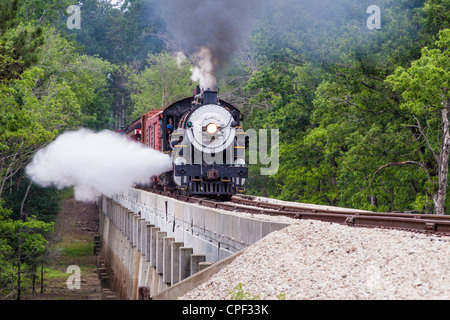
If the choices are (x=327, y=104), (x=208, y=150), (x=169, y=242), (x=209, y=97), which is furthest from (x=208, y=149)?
(x=327, y=104)

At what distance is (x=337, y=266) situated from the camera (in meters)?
8.88

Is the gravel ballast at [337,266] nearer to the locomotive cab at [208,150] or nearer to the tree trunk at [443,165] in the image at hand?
the locomotive cab at [208,150]

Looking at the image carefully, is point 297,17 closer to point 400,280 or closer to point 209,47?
point 209,47

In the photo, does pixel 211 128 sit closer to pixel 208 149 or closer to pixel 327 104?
pixel 208 149

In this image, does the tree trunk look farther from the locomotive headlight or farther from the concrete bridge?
the concrete bridge

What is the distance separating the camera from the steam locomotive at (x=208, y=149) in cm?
2172

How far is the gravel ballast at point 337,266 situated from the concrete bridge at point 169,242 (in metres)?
0.78

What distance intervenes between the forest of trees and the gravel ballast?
45.6ft

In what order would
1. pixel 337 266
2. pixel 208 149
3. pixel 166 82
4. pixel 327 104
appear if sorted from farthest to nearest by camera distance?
pixel 166 82 → pixel 327 104 → pixel 208 149 → pixel 337 266

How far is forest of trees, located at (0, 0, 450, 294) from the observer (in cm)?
2514

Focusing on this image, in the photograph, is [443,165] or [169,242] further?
[443,165]

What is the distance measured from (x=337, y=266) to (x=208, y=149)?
13457 mm

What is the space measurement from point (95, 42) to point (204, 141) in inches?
3323
